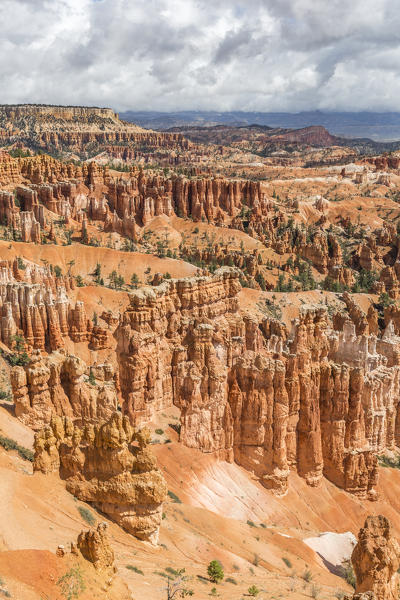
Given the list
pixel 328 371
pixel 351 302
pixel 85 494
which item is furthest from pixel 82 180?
pixel 85 494

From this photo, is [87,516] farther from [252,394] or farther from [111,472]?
[252,394]

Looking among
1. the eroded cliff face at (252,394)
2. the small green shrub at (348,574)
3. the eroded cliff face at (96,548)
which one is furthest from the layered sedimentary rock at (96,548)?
the eroded cliff face at (252,394)

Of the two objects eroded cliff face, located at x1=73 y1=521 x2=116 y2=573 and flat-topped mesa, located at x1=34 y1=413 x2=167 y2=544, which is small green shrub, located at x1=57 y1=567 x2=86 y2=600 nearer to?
eroded cliff face, located at x1=73 y1=521 x2=116 y2=573

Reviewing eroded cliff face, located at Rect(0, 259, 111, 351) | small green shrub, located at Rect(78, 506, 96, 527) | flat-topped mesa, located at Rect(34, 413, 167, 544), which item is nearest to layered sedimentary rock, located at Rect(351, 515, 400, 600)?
flat-topped mesa, located at Rect(34, 413, 167, 544)

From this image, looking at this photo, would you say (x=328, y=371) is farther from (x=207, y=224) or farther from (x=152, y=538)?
(x=207, y=224)

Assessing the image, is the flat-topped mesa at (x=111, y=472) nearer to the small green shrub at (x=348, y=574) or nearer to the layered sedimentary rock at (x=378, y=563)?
the layered sedimentary rock at (x=378, y=563)

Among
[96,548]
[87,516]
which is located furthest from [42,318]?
[96,548]
